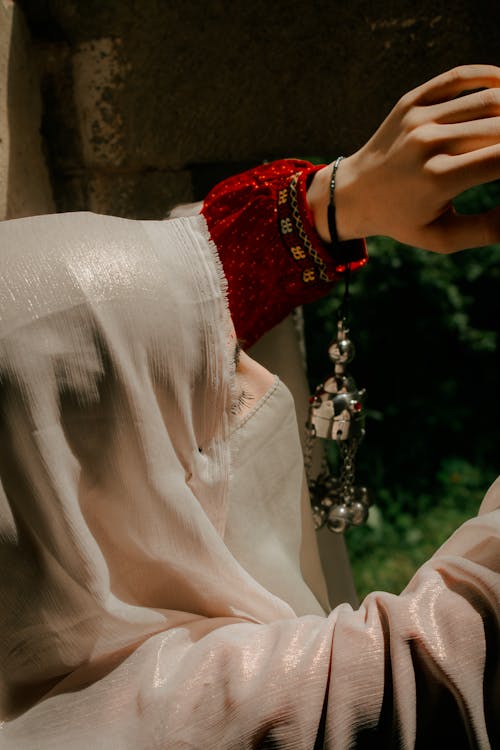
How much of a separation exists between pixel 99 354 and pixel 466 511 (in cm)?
215

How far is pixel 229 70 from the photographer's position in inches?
40.9

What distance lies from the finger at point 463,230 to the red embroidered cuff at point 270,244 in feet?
0.46

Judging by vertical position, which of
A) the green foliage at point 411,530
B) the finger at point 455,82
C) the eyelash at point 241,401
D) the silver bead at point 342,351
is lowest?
the green foliage at point 411,530

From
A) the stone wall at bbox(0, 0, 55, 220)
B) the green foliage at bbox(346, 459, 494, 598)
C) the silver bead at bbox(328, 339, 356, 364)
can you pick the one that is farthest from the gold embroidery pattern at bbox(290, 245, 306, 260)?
the green foliage at bbox(346, 459, 494, 598)

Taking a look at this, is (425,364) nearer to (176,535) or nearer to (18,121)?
(18,121)

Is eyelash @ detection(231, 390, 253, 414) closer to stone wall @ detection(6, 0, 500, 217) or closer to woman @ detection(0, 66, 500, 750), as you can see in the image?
woman @ detection(0, 66, 500, 750)

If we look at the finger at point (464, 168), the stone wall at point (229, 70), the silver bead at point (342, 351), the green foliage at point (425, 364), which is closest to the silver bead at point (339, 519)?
the silver bead at point (342, 351)

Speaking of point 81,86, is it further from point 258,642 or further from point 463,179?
point 258,642

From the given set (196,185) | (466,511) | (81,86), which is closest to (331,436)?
(196,185)

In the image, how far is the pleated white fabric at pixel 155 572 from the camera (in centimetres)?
53

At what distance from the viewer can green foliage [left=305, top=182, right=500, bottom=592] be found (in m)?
2.56

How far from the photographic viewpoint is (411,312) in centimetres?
266

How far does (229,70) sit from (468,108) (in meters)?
0.51

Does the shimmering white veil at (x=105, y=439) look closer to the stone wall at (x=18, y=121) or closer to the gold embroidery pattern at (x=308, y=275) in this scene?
the gold embroidery pattern at (x=308, y=275)
